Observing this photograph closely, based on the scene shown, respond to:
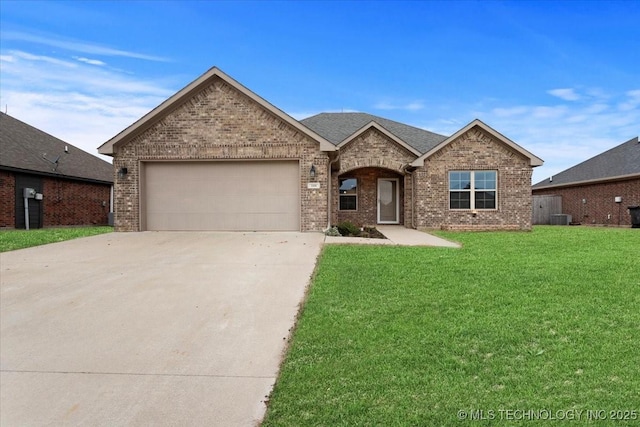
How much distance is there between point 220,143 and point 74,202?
44.3 feet

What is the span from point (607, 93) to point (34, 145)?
29.0 m

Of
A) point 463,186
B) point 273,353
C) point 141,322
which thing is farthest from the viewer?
point 463,186

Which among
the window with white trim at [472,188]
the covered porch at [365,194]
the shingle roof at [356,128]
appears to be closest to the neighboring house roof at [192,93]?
the covered porch at [365,194]

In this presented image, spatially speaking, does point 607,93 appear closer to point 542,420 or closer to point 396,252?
point 396,252

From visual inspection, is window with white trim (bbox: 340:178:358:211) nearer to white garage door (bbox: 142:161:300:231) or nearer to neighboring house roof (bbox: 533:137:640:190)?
white garage door (bbox: 142:161:300:231)

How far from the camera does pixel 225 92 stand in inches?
539

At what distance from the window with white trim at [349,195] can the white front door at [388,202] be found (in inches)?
46.4

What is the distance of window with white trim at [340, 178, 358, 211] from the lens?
63.0 feet

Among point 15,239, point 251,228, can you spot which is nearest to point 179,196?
point 251,228

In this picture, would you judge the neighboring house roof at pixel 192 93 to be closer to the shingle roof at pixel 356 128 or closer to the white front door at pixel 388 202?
the white front door at pixel 388 202

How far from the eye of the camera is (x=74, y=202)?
22281 mm

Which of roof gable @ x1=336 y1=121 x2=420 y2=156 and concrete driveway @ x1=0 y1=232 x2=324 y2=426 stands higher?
roof gable @ x1=336 y1=121 x2=420 y2=156

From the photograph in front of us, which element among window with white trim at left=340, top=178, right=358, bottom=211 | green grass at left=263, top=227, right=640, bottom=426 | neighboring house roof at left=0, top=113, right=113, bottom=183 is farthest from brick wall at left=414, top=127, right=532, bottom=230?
neighboring house roof at left=0, top=113, right=113, bottom=183

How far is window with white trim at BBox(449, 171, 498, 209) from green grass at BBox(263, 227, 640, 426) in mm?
9702
